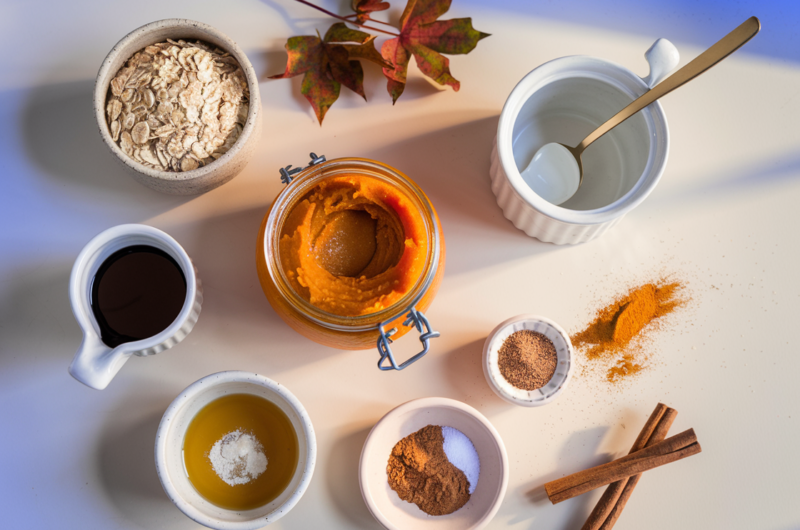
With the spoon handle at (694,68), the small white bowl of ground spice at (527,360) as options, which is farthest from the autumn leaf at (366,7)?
the small white bowl of ground spice at (527,360)

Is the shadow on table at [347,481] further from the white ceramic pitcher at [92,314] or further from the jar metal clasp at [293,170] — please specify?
the jar metal clasp at [293,170]

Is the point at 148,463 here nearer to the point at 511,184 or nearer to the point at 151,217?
the point at 151,217

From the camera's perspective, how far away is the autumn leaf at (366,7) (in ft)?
4.01

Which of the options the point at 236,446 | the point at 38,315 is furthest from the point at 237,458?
the point at 38,315

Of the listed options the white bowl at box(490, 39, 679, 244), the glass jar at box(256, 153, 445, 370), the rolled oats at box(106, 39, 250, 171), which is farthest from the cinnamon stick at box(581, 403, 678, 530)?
the rolled oats at box(106, 39, 250, 171)

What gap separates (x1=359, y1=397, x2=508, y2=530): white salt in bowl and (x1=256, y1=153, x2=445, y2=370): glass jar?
193mm

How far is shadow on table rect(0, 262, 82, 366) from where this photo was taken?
120 centimetres

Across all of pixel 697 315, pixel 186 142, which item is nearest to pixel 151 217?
pixel 186 142

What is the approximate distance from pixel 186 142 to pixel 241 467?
0.68 m

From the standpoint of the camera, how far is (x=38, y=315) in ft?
3.97

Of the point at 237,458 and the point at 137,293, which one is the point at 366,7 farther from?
the point at 237,458

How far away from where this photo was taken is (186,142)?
3.51 ft

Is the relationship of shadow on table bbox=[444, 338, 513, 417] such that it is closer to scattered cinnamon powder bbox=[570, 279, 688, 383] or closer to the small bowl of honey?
scattered cinnamon powder bbox=[570, 279, 688, 383]

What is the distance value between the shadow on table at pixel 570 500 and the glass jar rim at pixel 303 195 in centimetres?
55
